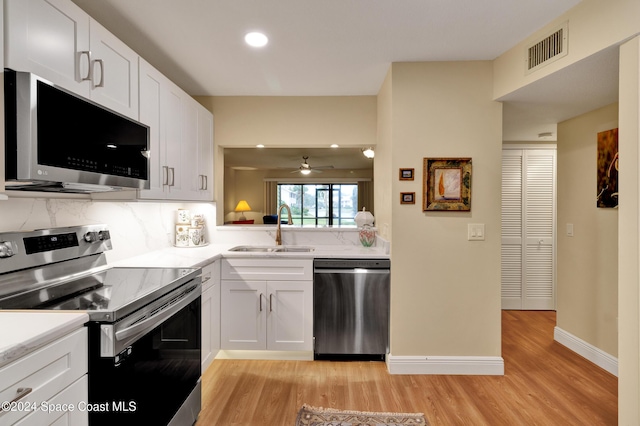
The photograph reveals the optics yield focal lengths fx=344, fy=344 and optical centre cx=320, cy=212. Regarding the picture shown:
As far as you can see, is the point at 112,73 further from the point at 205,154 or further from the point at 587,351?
the point at 587,351

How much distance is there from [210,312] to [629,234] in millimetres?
2591

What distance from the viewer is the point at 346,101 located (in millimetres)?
3332

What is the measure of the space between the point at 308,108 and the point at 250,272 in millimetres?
1656

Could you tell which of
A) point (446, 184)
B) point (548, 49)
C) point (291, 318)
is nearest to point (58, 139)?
point (291, 318)

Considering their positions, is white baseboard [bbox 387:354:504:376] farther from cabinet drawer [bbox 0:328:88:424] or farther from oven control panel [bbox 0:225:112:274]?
oven control panel [bbox 0:225:112:274]

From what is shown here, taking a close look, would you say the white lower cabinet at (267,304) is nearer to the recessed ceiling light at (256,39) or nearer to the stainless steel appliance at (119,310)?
the stainless steel appliance at (119,310)

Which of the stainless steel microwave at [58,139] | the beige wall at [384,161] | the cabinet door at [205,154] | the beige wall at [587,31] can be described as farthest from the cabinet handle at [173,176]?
the beige wall at [587,31]

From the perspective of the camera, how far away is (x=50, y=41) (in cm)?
146

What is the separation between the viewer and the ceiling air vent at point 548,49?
197cm

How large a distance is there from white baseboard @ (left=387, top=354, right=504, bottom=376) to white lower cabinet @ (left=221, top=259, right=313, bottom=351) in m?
0.71

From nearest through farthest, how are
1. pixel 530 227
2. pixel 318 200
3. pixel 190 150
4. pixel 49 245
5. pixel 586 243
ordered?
pixel 49 245
pixel 190 150
pixel 586 243
pixel 530 227
pixel 318 200

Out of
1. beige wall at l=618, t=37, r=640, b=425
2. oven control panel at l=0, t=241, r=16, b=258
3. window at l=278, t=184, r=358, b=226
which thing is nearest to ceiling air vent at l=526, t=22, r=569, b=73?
beige wall at l=618, t=37, r=640, b=425

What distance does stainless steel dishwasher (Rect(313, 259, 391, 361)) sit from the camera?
2719 millimetres

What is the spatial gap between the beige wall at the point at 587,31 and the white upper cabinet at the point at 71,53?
2475 mm
